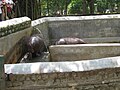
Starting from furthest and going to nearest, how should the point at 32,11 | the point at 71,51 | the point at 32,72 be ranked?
1. the point at 32,11
2. the point at 71,51
3. the point at 32,72

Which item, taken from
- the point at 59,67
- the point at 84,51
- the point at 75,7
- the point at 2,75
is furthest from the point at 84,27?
the point at 75,7

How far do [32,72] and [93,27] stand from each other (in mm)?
7166

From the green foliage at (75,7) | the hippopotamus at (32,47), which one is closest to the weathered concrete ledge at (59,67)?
the hippopotamus at (32,47)

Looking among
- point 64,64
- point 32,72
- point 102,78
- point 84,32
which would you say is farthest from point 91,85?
point 84,32

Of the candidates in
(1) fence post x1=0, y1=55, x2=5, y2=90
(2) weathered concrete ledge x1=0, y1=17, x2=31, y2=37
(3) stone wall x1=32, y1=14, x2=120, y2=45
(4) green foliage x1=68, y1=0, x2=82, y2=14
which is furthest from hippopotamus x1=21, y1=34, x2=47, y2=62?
(4) green foliage x1=68, y1=0, x2=82, y2=14

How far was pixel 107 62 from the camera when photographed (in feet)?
10.5

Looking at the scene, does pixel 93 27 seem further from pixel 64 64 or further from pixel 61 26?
pixel 64 64

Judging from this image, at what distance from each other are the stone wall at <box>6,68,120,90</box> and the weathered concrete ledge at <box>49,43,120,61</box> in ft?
13.2

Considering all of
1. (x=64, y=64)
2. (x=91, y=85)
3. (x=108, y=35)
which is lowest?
(x=108, y=35)

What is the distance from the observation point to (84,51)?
7254 millimetres

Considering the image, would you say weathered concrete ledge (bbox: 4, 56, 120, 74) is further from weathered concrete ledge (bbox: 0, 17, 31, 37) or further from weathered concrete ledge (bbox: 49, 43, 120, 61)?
weathered concrete ledge (bbox: 49, 43, 120, 61)

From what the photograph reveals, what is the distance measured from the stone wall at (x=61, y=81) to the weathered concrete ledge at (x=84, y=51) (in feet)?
13.2

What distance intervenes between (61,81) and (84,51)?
13.8ft

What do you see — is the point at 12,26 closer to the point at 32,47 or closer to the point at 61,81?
the point at 32,47
